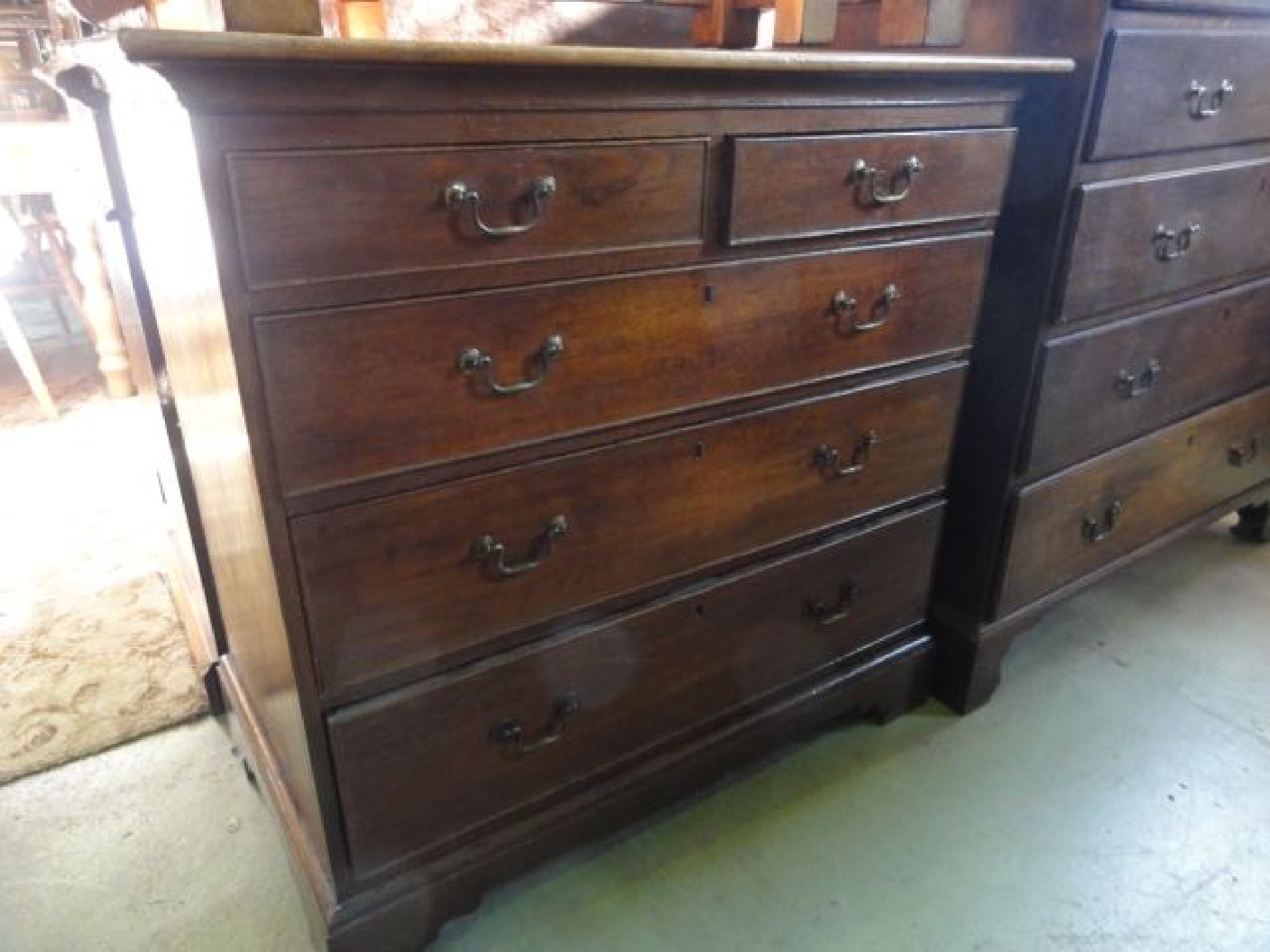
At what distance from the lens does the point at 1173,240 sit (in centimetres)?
130

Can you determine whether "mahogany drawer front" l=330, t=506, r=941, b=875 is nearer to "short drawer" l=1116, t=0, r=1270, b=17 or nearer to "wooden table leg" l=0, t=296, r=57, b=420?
"short drawer" l=1116, t=0, r=1270, b=17

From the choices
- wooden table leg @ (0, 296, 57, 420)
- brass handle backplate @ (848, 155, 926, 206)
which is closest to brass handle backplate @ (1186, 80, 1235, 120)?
brass handle backplate @ (848, 155, 926, 206)

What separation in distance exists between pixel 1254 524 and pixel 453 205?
1971mm

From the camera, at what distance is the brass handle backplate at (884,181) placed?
981 mm

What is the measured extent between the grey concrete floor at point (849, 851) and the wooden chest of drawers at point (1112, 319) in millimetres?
195

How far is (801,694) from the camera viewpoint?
128 centimetres

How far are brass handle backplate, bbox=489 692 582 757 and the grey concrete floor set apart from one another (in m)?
0.25

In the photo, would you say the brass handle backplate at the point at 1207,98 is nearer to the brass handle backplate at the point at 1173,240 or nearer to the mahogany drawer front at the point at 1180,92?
the mahogany drawer front at the point at 1180,92

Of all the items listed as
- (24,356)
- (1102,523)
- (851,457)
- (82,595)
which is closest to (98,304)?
(24,356)

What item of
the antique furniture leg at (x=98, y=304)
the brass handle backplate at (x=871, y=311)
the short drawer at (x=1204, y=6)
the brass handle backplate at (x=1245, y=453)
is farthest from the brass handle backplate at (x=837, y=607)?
the antique furniture leg at (x=98, y=304)

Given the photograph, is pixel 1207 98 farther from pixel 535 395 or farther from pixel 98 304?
pixel 98 304

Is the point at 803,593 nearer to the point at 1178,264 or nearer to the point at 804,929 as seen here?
the point at 804,929

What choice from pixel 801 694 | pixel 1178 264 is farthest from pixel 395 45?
pixel 1178 264

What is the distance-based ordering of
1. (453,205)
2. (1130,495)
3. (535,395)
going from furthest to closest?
(1130,495) → (535,395) → (453,205)
